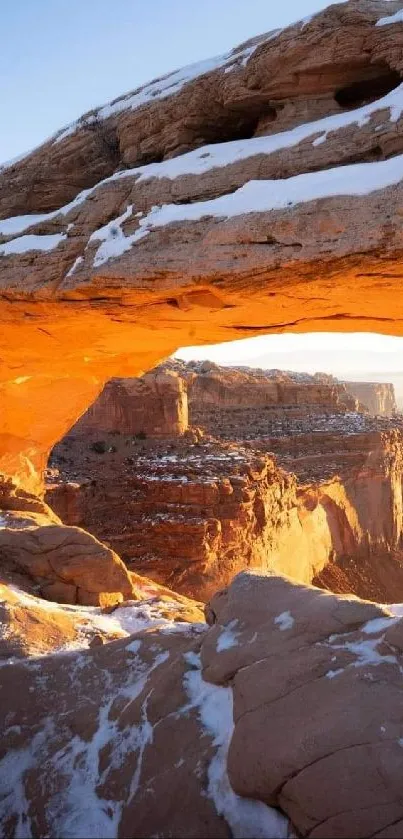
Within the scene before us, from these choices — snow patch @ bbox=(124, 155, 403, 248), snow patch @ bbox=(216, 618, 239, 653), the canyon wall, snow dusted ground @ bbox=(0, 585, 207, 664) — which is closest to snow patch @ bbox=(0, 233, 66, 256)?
snow patch @ bbox=(124, 155, 403, 248)

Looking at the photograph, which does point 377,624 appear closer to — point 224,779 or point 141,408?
point 224,779

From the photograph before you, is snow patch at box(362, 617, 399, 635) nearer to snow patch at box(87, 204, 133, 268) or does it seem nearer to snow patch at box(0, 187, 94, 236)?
snow patch at box(87, 204, 133, 268)

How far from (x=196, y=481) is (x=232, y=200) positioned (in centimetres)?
1106

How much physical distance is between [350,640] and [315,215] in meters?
4.67

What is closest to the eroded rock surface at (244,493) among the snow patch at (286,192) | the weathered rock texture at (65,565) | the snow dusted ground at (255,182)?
the weathered rock texture at (65,565)

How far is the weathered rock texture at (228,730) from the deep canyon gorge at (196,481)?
0.05ft

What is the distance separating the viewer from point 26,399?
15203mm

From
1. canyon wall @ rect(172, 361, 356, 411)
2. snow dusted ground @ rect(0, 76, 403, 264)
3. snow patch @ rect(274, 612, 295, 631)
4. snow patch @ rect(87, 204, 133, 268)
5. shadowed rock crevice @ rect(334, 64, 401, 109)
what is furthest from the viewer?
canyon wall @ rect(172, 361, 356, 411)

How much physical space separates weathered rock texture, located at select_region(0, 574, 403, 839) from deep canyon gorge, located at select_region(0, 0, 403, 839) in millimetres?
14

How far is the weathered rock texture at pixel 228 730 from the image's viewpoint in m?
3.02

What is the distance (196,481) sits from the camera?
17.0 meters

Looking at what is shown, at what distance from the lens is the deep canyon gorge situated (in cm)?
333

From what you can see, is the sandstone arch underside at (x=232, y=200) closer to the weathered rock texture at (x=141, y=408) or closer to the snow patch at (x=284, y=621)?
the snow patch at (x=284, y=621)

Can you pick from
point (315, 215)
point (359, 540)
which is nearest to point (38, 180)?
point (315, 215)
